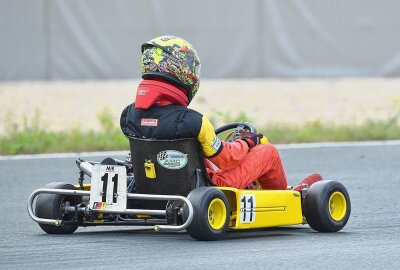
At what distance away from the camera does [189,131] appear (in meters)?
7.41

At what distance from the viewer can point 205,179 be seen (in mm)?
7629

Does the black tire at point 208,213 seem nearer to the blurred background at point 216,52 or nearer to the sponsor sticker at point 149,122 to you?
the sponsor sticker at point 149,122

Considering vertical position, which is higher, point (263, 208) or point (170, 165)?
point (170, 165)

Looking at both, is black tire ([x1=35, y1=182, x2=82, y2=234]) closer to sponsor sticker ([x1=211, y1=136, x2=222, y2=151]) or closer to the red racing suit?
the red racing suit

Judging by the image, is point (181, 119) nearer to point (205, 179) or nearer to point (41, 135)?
point (205, 179)

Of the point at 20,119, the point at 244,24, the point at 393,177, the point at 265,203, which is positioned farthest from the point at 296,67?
the point at 265,203

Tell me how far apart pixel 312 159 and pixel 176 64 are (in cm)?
549

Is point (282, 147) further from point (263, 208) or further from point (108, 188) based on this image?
point (108, 188)

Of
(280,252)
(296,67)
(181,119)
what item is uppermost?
(296,67)

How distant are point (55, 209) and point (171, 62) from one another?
4.06ft

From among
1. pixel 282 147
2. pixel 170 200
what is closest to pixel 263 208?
pixel 170 200

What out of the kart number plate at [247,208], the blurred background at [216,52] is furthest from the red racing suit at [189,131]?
the blurred background at [216,52]

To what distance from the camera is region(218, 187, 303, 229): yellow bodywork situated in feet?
24.6

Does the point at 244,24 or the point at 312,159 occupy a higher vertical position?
the point at 244,24
